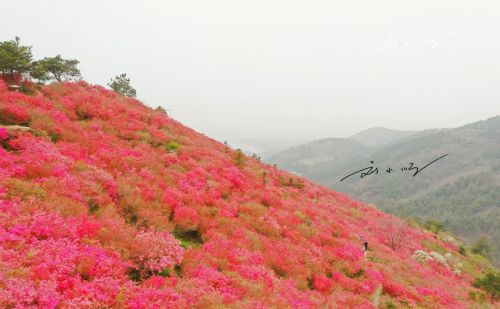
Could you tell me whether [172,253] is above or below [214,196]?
below

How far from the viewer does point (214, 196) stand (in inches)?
597

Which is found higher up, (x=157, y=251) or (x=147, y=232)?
(x=147, y=232)

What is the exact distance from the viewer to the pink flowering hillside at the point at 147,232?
752 cm

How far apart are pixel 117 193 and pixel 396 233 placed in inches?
928

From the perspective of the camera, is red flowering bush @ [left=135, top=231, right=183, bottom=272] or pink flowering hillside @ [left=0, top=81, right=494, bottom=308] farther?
red flowering bush @ [left=135, top=231, right=183, bottom=272]

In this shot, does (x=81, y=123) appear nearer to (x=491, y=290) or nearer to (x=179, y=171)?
(x=179, y=171)

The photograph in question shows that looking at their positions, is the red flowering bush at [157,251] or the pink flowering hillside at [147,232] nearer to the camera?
the pink flowering hillside at [147,232]

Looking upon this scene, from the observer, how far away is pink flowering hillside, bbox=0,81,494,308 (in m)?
7.52

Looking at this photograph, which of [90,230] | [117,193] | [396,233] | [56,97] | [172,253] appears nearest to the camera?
[90,230]

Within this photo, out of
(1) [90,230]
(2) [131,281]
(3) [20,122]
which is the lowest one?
(2) [131,281]

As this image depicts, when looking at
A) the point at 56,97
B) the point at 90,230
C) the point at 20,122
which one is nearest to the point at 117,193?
the point at 90,230

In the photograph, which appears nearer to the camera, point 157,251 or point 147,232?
point 157,251

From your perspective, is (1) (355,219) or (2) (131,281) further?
(1) (355,219)

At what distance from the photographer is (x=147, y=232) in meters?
10.4
